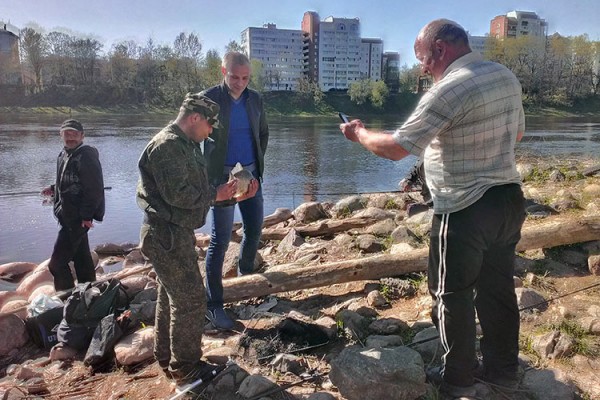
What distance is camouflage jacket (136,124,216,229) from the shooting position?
2785mm

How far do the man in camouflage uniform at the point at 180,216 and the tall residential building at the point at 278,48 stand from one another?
107 metres

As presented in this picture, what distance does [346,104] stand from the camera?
72.8 m

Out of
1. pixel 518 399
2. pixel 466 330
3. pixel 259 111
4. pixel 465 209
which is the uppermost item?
pixel 259 111

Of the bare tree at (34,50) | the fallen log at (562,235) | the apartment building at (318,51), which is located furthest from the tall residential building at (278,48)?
the fallen log at (562,235)

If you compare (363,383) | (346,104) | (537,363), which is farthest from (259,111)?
(346,104)

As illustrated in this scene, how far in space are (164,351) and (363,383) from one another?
4.38 ft

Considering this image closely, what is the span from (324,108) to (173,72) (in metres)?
26.0

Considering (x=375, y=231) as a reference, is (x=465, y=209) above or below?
above

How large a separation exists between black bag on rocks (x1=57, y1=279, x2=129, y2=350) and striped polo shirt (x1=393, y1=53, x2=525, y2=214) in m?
2.84

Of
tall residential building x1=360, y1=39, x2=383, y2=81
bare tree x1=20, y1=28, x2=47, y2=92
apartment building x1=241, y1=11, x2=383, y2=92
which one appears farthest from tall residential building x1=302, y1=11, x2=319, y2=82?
bare tree x1=20, y1=28, x2=47, y2=92

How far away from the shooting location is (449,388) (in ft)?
8.98

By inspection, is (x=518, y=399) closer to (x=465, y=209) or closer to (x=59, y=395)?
(x=465, y=209)

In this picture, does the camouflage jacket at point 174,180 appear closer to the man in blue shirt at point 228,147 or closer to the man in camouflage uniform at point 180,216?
the man in camouflage uniform at point 180,216

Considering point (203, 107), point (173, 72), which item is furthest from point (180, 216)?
point (173, 72)
